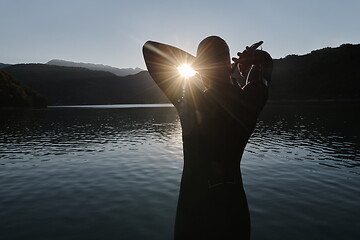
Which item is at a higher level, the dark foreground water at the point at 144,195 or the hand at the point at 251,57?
the hand at the point at 251,57

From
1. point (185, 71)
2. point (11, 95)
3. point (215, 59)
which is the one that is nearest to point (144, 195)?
point (185, 71)

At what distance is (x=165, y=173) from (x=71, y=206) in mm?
7598

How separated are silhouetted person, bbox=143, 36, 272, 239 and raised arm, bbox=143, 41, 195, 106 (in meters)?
0.01

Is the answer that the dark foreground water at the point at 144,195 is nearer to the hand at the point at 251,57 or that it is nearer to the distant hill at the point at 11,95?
the hand at the point at 251,57

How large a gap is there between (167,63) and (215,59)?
526 mm

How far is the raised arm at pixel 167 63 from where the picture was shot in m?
2.67

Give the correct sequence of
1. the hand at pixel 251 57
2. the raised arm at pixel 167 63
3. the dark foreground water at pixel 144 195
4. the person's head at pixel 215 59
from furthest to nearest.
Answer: the dark foreground water at pixel 144 195 → the hand at pixel 251 57 → the raised arm at pixel 167 63 → the person's head at pixel 215 59

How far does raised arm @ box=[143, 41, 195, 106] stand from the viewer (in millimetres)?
2666

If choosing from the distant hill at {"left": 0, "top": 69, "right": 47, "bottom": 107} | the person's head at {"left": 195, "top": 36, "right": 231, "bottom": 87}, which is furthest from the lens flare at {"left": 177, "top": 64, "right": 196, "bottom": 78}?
the distant hill at {"left": 0, "top": 69, "right": 47, "bottom": 107}

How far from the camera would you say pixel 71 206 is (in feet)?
39.0

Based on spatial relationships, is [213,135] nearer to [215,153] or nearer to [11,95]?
[215,153]

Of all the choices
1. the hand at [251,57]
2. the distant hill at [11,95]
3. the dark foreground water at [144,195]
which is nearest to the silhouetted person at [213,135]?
the hand at [251,57]

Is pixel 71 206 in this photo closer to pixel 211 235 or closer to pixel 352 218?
pixel 211 235

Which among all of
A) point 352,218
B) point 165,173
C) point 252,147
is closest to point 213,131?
point 352,218
